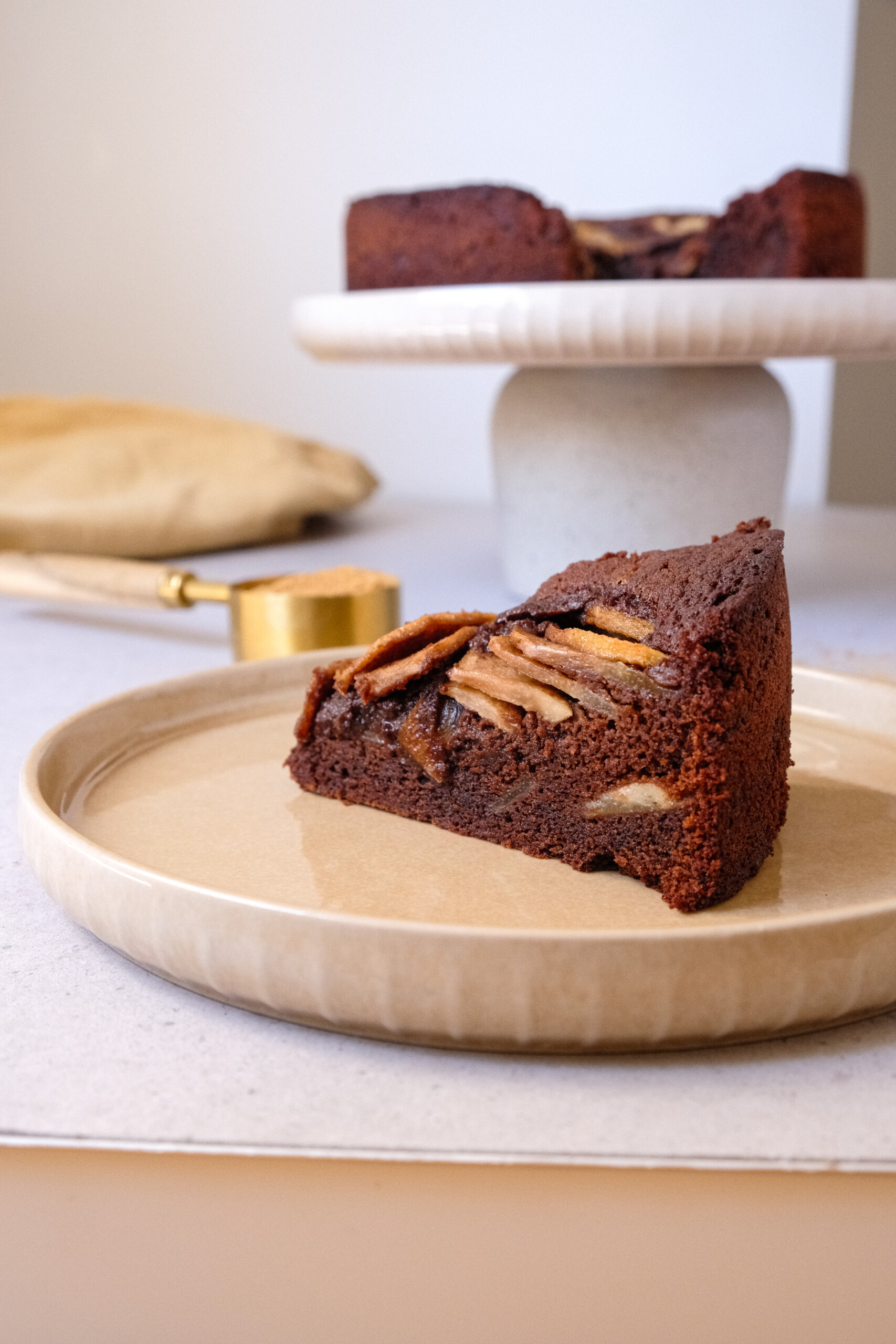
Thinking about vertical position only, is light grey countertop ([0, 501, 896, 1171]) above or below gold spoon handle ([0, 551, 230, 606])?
below

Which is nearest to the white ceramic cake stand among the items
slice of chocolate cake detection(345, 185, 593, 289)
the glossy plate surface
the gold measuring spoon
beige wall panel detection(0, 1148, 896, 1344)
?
the glossy plate surface

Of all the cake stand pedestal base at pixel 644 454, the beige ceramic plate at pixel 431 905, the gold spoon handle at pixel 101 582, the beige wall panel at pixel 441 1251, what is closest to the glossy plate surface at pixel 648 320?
the cake stand pedestal base at pixel 644 454

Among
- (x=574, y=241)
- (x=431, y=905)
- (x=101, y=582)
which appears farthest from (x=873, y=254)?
(x=431, y=905)

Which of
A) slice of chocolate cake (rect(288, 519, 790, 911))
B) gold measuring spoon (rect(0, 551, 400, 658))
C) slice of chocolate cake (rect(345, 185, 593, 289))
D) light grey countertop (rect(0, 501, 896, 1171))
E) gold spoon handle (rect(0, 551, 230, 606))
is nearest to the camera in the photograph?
light grey countertop (rect(0, 501, 896, 1171))

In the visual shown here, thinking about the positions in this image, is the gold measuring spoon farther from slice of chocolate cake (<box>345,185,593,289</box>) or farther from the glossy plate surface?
slice of chocolate cake (<box>345,185,593,289</box>)

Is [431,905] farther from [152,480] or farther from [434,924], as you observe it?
[152,480]
